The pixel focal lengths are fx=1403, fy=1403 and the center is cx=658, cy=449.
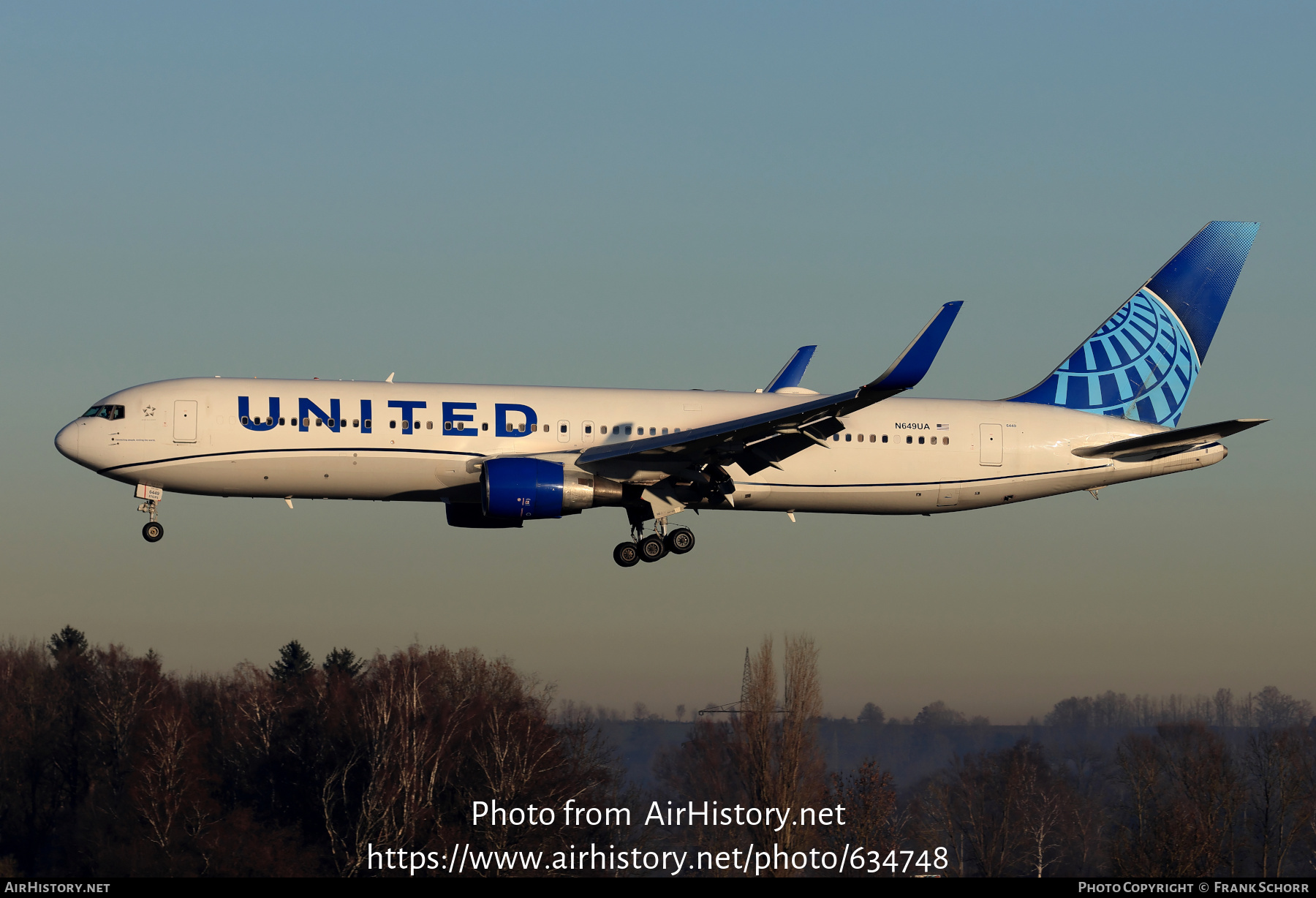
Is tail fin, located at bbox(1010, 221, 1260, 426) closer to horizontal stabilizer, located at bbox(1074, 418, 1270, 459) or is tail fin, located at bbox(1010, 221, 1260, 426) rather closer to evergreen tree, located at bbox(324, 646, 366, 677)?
horizontal stabilizer, located at bbox(1074, 418, 1270, 459)

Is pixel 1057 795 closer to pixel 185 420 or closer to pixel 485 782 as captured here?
pixel 485 782

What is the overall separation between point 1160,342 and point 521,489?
2506 cm

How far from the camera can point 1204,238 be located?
5166 centimetres

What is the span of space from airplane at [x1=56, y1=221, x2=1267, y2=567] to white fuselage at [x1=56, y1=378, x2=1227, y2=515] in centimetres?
5

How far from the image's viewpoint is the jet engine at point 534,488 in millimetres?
38469

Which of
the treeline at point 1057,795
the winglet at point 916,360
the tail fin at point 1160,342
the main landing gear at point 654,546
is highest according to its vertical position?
the tail fin at point 1160,342

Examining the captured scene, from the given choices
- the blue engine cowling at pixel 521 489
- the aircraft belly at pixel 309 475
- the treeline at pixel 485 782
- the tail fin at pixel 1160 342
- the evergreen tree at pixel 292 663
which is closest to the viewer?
the blue engine cowling at pixel 521 489

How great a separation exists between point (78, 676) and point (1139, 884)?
71.8 m

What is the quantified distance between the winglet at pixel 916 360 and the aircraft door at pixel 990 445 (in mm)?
9296

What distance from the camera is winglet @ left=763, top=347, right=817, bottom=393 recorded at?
4884 cm

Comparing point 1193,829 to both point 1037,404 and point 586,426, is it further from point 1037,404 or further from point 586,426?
point 586,426

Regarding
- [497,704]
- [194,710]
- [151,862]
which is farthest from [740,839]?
[194,710]

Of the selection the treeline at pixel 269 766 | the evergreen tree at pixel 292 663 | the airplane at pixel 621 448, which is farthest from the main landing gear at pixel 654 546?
the evergreen tree at pixel 292 663

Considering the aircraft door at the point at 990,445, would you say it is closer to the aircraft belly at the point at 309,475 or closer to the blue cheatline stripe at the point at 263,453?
the aircraft belly at the point at 309,475
